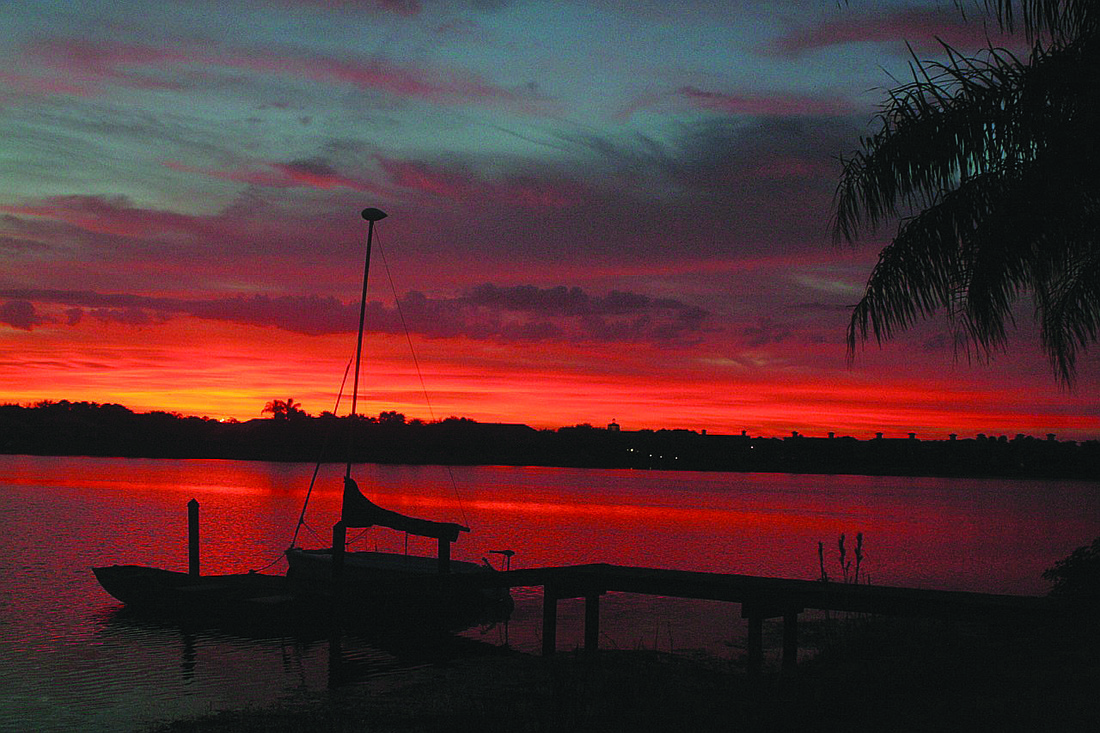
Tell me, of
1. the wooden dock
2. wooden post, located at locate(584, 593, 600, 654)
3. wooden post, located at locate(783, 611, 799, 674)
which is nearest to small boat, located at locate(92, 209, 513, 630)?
the wooden dock

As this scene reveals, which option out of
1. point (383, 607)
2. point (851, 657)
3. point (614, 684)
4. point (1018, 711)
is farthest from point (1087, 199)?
point (383, 607)

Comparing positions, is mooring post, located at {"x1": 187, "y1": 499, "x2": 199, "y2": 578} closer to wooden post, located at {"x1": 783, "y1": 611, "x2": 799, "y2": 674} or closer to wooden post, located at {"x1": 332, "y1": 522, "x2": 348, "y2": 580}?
wooden post, located at {"x1": 332, "y1": 522, "x2": 348, "y2": 580}

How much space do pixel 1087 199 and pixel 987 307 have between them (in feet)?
5.05

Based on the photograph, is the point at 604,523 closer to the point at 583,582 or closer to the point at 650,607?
the point at 650,607

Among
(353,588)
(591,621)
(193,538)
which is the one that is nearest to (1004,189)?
(591,621)

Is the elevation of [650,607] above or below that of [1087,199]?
below

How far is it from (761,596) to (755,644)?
109cm

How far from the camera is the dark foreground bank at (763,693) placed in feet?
36.0

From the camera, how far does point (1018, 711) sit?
35.6 ft

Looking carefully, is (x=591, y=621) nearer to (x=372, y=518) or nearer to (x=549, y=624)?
(x=549, y=624)

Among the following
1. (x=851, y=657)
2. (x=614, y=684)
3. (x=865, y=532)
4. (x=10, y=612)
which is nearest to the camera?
(x=614, y=684)

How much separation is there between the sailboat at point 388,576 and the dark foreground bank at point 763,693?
3440mm

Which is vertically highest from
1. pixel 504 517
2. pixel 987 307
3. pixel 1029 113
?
pixel 1029 113

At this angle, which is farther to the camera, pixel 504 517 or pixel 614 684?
pixel 504 517
